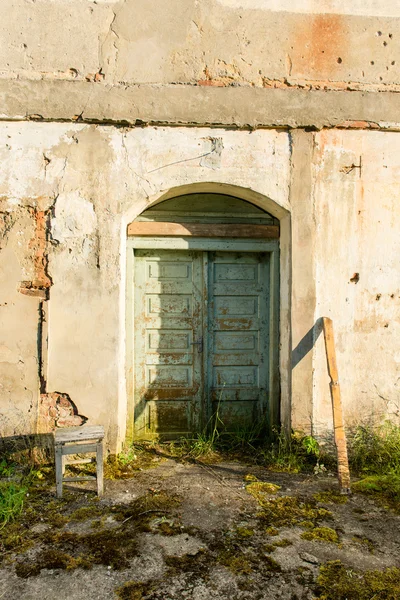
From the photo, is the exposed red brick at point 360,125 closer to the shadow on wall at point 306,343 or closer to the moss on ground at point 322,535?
the shadow on wall at point 306,343

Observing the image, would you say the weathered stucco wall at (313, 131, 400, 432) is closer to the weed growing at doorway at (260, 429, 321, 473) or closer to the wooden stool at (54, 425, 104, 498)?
the weed growing at doorway at (260, 429, 321, 473)

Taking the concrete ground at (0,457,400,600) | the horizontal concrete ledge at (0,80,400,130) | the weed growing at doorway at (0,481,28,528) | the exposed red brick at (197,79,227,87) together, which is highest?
the exposed red brick at (197,79,227,87)

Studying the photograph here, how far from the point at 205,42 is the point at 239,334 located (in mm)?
2872

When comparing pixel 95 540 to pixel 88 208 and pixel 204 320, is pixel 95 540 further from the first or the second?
pixel 88 208

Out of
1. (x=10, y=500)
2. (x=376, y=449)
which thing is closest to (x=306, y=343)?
(x=376, y=449)

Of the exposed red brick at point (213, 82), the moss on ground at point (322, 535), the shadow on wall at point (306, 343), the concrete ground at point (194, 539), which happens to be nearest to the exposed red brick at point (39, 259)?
the concrete ground at point (194, 539)

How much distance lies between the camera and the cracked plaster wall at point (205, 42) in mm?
4223

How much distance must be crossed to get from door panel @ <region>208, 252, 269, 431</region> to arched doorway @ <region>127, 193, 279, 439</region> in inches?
0.4

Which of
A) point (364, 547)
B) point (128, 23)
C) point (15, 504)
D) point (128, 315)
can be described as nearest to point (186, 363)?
point (128, 315)

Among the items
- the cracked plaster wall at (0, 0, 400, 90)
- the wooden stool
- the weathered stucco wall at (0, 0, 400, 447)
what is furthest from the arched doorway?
the cracked plaster wall at (0, 0, 400, 90)

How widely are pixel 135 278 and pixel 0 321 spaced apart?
137cm

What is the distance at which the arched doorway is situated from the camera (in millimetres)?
4773

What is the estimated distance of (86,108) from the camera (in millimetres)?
4195

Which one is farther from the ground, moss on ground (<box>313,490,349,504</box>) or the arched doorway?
the arched doorway
